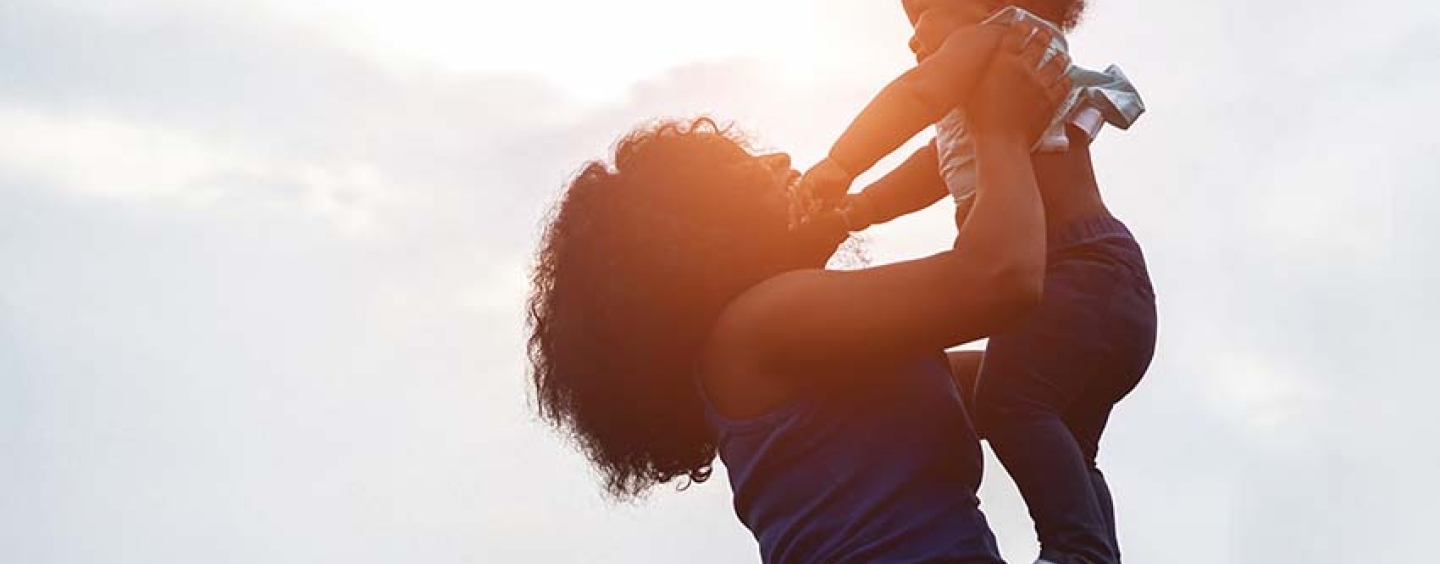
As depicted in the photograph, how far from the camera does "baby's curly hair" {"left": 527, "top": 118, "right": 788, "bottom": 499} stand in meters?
3.09

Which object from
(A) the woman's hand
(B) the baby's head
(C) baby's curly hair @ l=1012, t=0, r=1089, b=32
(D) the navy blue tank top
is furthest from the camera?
(C) baby's curly hair @ l=1012, t=0, r=1089, b=32

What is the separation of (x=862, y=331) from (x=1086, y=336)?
112 cm

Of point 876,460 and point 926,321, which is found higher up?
point 926,321

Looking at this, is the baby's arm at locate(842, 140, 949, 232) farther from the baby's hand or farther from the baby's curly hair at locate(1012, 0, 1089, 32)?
the baby's hand

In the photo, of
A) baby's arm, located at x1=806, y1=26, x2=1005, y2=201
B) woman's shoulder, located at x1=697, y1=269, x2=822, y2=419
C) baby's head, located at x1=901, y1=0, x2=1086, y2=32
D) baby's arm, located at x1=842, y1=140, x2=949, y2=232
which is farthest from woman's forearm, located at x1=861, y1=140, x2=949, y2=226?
woman's shoulder, located at x1=697, y1=269, x2=822, y2=419

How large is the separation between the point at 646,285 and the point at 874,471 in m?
0.61

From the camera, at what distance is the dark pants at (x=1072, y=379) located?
355 cm

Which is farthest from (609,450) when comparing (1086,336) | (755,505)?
(1086,336)

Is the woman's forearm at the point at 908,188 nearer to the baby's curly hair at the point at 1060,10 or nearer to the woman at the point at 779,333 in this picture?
the baby's curly hair at the point at 1060,10

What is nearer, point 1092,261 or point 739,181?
point 739,181

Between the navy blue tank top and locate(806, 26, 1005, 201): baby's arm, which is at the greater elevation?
locate(806, 26, 1005, 201): baby's arm

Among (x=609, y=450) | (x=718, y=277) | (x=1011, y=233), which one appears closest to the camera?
(x=1011, y=233)

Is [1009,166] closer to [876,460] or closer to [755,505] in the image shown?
[876,460]

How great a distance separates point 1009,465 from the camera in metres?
3.62
